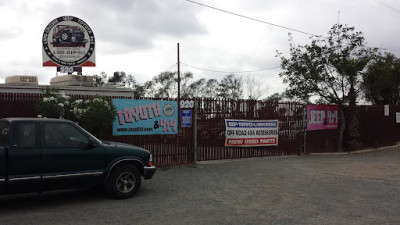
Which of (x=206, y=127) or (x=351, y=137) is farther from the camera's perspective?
(x=351, y=137)

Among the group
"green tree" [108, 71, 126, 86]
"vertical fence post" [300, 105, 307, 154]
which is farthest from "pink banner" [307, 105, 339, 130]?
"green tree" [108, 71, 126, 86]

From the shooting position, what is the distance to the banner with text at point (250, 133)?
1284 cm

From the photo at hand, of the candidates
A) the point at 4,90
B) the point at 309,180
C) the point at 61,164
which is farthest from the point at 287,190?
the point at 4,90

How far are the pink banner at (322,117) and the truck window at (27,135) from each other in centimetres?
1158

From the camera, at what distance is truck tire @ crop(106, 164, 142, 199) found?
7.25 metres

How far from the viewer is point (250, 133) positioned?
13344mm

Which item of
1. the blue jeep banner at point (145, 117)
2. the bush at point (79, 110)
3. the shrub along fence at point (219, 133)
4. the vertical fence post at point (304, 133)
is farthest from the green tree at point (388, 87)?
the bush at point (79, 110)

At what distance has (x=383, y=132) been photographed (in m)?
19.1

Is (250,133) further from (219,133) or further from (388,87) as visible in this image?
(388,87)

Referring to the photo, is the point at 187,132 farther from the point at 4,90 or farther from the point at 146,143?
the point at 4,90

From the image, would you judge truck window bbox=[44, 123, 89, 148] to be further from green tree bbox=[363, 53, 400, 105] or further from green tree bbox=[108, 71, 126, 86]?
green tree bbox=[108, 71, 126, 86]

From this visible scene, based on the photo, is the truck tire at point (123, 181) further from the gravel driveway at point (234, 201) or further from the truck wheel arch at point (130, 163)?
the gravel driveway at point (234, 201)

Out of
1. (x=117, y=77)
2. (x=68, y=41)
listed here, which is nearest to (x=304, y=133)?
(x=68, y=41)

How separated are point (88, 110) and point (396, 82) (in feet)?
87.5
